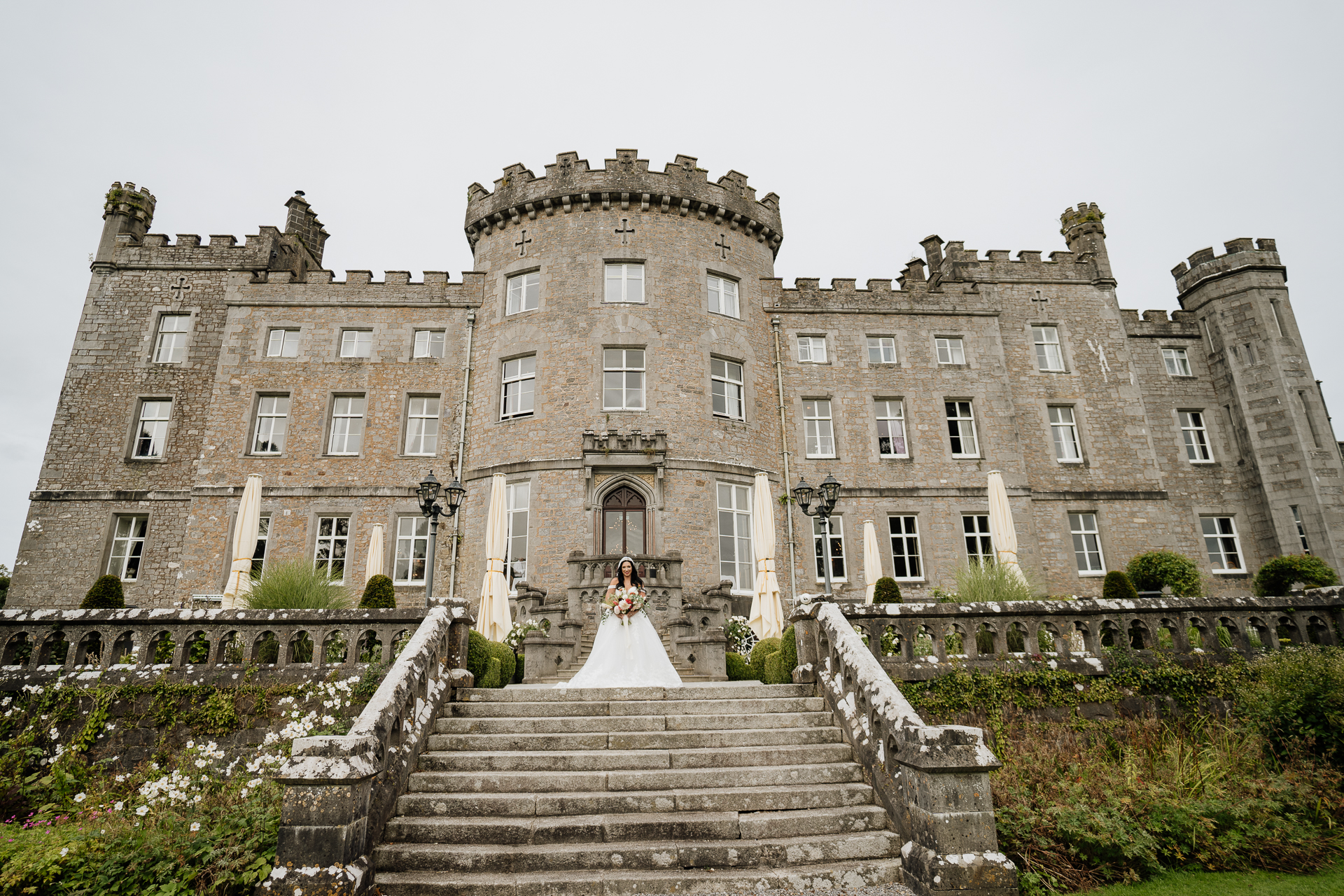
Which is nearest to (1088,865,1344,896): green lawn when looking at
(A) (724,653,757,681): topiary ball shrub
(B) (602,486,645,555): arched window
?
(A) (724,653,757,681): topiary ball shrub

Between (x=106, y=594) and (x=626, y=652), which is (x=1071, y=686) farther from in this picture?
(x=106, y=594)

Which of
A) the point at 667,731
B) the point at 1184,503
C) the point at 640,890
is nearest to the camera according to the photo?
the point at 640,890

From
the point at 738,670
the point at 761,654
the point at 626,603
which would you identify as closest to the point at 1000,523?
the point at 738,670

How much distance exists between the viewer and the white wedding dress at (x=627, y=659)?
34.8 feet

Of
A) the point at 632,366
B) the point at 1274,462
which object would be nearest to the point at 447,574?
the point at 632,366

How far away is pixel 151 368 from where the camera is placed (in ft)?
68.3

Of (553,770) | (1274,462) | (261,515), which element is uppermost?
(1274,462)

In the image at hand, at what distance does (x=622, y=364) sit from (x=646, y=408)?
1513 millimetres

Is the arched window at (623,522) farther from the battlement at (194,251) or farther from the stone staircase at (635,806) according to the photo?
the battlement at (194,251)

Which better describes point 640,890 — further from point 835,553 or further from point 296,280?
point 296,280

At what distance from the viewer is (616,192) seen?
2014 centimetres

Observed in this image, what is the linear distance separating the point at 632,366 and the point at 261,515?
1100cm

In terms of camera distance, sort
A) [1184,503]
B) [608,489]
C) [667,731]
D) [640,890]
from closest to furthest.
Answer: [640,890] < [667,731] < [608,489] < [1184,503]

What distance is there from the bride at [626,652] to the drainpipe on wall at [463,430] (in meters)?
7.85
